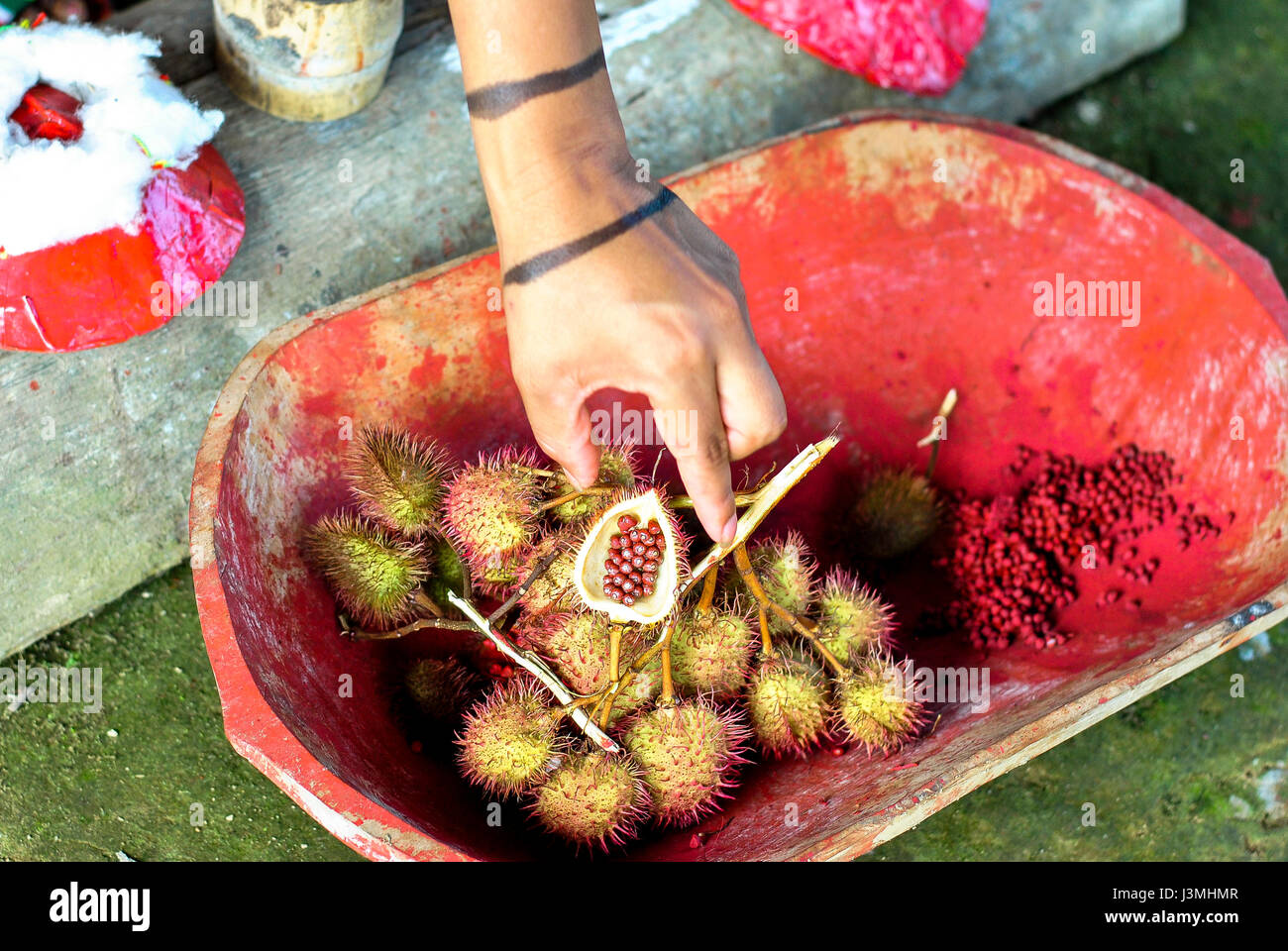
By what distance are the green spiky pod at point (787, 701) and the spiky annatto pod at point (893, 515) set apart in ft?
1.29

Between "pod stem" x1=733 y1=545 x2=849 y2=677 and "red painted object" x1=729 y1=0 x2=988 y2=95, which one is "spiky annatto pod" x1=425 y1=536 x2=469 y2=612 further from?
"red painted object" x1=729 y1=0 x2=988 y2=95

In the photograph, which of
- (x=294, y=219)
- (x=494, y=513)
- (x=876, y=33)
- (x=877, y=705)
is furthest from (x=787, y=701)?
(x=876, y=33)

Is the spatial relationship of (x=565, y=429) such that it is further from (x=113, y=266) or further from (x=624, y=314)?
(x=113, y=266)

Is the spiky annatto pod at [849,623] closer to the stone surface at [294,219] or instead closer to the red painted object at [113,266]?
the stone surface at [294,219]

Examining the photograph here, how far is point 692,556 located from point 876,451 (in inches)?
22.0

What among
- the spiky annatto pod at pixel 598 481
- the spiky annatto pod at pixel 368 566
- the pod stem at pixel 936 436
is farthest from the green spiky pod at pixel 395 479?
Result: the pod stem at pixel 936 436

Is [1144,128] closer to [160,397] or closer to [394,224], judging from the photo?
[394,224]

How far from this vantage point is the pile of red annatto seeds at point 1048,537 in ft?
6.01

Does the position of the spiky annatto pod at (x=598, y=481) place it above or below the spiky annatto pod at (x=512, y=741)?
above

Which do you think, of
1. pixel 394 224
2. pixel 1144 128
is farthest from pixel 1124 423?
pixel 394 224

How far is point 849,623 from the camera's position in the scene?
1.58 metres

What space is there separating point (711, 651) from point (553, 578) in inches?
10.0

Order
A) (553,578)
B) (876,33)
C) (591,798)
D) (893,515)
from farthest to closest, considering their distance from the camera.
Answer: (876,33), (893,515), (553,578), (591,798)

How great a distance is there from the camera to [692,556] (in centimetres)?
165
